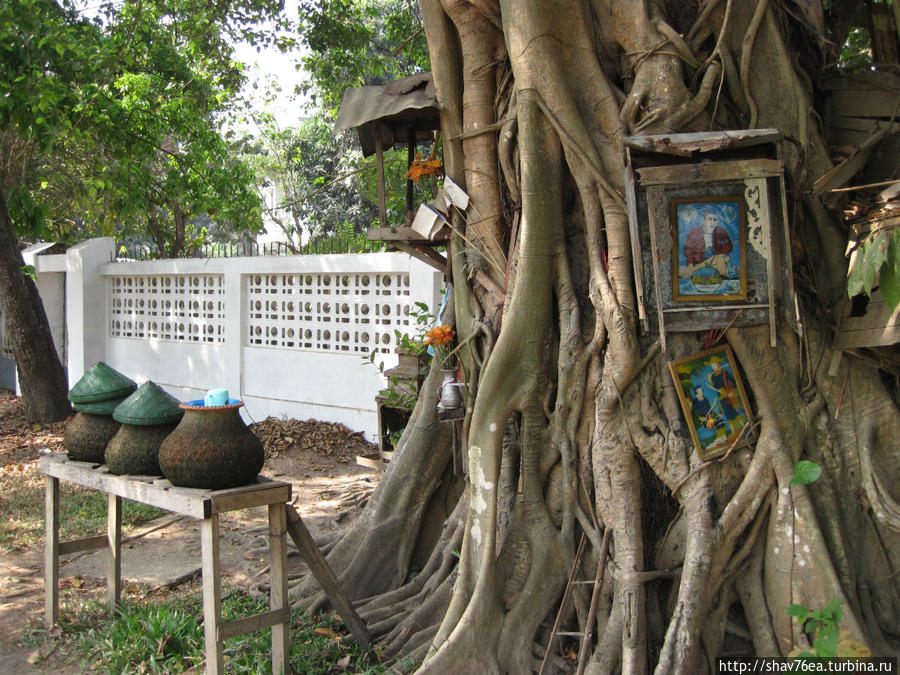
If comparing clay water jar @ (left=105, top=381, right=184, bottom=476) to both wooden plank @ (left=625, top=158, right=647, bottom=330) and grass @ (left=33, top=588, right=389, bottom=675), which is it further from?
wooden plank @ (left=625, top=158, right=647, bottom=330)

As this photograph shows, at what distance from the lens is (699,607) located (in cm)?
334

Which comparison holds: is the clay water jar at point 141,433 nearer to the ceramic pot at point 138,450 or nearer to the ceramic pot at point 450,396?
the ceramic pot at point 138,450

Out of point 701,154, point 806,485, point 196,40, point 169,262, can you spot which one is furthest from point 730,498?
point 169,262

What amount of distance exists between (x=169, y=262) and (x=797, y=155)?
30.7 ft

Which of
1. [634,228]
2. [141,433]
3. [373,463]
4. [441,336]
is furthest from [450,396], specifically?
[373,463]

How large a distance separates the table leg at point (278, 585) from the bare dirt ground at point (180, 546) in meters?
1.10

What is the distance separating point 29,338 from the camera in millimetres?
10000

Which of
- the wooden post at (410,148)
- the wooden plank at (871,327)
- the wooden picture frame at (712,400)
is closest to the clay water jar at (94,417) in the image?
the wooden post at (410,148)

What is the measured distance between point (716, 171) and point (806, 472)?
1.32m

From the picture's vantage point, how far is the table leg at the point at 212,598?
3576 mm

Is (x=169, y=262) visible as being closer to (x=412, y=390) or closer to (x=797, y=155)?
(x=412, y=390)

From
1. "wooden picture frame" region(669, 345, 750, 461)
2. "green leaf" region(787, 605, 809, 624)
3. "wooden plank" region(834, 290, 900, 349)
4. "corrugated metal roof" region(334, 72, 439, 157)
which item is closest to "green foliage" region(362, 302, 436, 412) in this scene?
"corrugated metal roof" region(334, 72, 439, 157)

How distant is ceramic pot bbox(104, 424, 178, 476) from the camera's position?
420cm

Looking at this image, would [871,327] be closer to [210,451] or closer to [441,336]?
[441,336]
